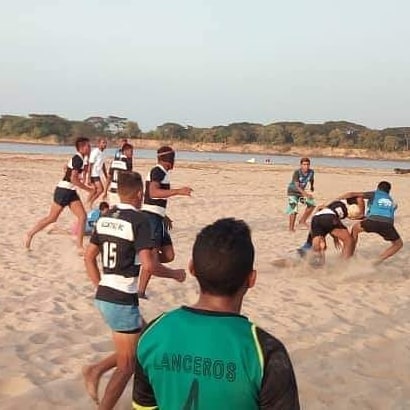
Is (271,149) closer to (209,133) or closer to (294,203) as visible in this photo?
(209,133)

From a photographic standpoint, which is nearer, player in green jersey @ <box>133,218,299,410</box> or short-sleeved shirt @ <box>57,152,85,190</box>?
player in green jersey @ <box>133,218,299,410</box>

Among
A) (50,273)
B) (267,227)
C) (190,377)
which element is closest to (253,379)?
(190,377)

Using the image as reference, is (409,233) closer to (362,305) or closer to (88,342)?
(362,305)

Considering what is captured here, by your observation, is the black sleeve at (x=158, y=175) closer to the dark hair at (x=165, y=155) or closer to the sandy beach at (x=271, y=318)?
the dark hair at (x=165, y=155)

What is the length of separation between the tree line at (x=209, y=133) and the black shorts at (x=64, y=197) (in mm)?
83439

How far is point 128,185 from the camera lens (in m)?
4.26

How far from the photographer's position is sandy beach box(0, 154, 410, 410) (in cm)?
486

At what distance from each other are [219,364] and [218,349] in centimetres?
4

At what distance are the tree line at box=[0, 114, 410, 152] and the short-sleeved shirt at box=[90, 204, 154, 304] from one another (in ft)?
292

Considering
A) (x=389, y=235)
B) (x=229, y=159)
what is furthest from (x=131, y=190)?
(x=229, y=159)

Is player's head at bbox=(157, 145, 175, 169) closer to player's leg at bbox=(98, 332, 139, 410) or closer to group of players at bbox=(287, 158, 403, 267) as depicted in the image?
group of players at bbox=(287, 158, 403, 267)

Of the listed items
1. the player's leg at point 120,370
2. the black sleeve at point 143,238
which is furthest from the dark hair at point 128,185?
the player's leg at point 120,370

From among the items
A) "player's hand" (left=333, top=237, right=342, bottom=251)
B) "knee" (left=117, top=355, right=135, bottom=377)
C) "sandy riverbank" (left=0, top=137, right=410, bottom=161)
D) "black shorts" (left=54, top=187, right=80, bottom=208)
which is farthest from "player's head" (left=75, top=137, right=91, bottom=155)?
"sandy riverbank" (left=0, top=137, right=410, bottom=161)

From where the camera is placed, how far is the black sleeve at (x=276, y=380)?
2.02m
